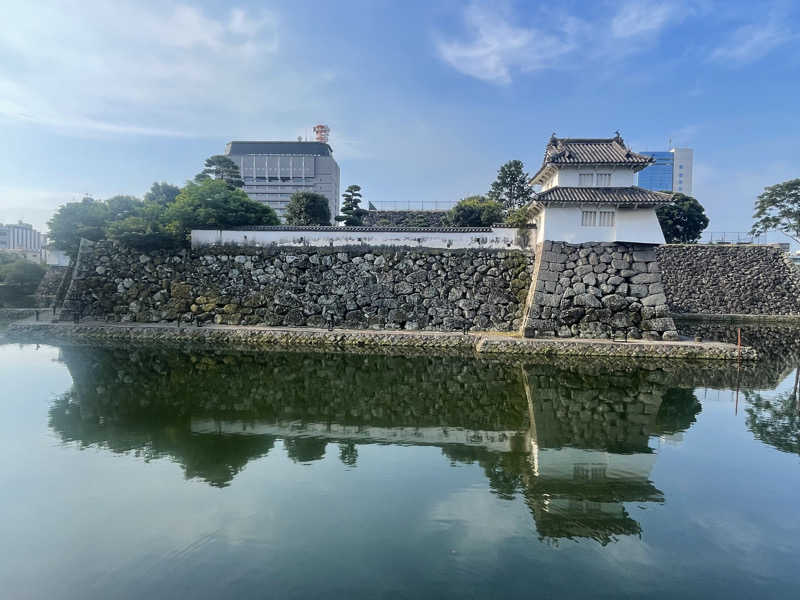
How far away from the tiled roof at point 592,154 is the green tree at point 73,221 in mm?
19766

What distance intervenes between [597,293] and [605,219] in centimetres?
263

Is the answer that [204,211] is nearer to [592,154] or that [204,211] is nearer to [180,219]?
[180,219]

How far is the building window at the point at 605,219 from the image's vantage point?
16.9m

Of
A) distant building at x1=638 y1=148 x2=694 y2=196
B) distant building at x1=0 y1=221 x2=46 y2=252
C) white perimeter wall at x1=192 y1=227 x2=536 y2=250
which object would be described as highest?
distant building at x1=638 y1=148 x2=694 y2=196

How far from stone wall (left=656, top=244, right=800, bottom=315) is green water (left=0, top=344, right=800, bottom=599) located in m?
17.3

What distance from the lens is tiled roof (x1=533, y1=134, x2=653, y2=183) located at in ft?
54.0

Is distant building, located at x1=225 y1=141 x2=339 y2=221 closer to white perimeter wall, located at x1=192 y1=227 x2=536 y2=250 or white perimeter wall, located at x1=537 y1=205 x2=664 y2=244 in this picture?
white perimeter wall, located at x1=192 y1=227 x2=536 y2=250

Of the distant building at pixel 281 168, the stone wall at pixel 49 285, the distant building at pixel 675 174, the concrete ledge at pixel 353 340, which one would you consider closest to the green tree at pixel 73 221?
the stone wall at pixel 49 285

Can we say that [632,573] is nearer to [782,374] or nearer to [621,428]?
[621,428]

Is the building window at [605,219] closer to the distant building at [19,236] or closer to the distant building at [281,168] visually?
the distant building at [281,168]

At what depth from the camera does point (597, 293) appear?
16734 mm

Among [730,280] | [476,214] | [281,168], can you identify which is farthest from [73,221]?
[281,168]

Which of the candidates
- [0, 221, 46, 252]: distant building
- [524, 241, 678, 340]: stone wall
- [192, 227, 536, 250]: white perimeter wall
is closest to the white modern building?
[524, 241, 678, 340]: stone wall

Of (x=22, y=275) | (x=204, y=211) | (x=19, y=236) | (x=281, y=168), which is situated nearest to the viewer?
(x=204, y=211)
